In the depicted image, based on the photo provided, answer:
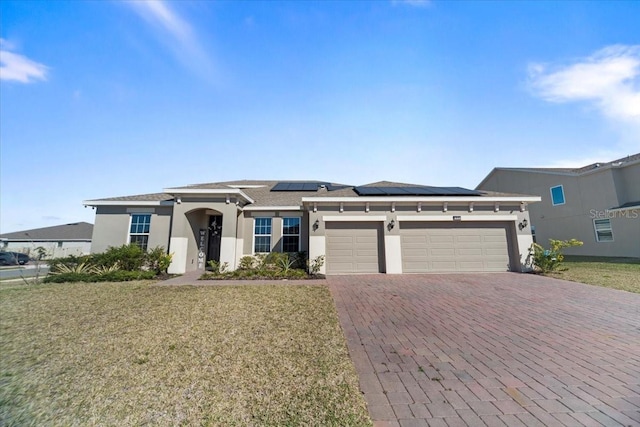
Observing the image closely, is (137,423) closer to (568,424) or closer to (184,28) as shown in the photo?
(568,424)

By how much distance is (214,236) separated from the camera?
529 inches

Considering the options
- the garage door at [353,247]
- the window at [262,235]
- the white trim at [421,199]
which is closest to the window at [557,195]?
the white trim at [421,199]

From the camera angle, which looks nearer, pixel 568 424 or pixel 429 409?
pixel 568 424

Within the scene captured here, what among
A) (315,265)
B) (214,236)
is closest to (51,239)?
(214,236)

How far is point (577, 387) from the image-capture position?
2887 millimetres

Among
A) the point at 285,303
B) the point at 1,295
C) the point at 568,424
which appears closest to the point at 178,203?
the point at 1,295

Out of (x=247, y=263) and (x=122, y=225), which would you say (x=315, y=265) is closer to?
(x=247, y=263)

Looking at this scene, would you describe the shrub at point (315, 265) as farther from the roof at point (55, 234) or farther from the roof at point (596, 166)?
the roof at point (55, 234)

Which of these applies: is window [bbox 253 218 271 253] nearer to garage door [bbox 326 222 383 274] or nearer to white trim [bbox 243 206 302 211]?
white trim [bbox 243 206 302 211]

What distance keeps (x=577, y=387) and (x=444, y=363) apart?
1.39m

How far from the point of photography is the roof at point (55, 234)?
29.2m

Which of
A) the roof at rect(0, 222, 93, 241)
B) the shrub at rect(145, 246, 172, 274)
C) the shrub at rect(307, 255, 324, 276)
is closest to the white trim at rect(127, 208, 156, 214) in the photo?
the shrub at rect(145, 246, 172, 274)

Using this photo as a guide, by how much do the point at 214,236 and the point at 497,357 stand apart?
1289 centimetres

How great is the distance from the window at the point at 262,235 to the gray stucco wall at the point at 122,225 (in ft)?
13.6
